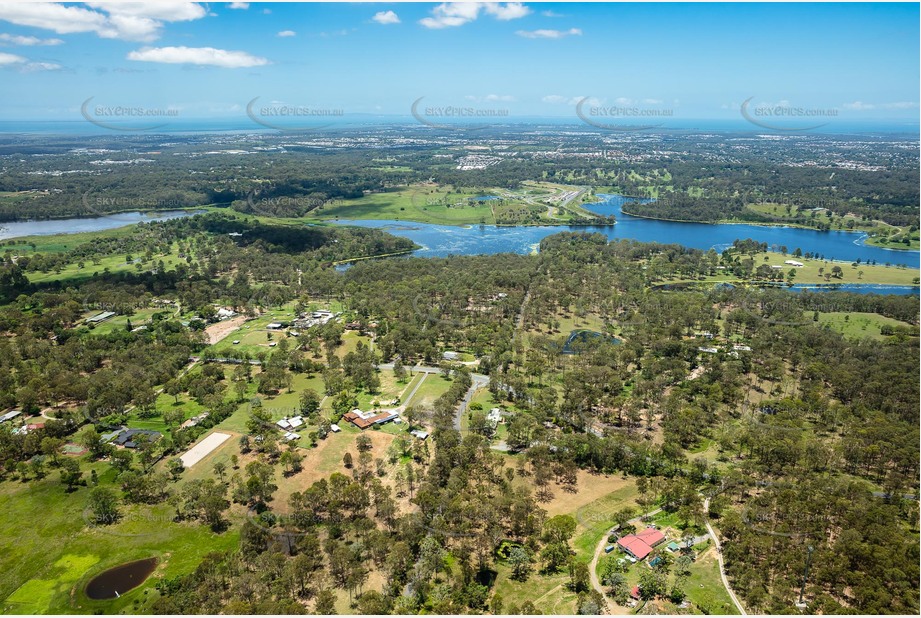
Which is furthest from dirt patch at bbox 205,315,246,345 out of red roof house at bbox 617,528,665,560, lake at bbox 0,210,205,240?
lake at bbox 0,210,205,240

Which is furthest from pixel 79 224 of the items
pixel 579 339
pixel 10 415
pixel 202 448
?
pixel 579 339

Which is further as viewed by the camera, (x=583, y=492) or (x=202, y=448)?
(x=202, y=448)

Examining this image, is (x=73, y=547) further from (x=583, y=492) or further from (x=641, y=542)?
(x=641, y=542)

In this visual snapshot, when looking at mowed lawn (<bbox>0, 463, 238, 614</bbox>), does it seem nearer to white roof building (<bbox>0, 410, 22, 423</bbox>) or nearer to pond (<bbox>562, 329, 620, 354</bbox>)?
white roof building (<bbox>0, 410, 22, 423</bbox>)

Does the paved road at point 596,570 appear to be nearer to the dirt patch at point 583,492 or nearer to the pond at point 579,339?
the dirt patch at point 583,492

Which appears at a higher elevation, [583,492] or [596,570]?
[596,570]

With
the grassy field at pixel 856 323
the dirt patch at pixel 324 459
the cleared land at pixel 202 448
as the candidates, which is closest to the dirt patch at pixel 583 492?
the dirt patch at pixel 324 459
